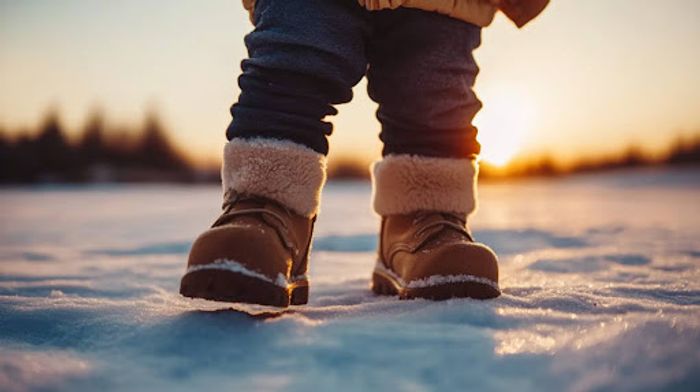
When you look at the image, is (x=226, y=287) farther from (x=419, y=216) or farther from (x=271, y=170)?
(x=419, y=216)

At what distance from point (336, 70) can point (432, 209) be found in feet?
1.11

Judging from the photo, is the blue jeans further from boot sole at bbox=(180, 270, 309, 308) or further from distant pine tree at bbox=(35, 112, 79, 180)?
distant pine tree at bbox=(35, 112, 79, 180)

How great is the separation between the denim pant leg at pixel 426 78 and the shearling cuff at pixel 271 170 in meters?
0.26

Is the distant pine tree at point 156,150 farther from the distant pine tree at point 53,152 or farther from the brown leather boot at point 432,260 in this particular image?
the brown leather boot at point 432,260

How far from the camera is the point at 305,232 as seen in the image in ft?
3.09

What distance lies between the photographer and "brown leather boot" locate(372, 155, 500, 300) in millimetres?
915

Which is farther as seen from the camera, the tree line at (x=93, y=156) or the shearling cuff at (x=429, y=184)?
the tree line at (x=93, y=156)

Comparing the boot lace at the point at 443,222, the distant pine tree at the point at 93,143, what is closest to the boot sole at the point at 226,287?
the boot lace at the point at 443,222

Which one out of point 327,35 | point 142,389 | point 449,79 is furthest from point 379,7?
point 142,389

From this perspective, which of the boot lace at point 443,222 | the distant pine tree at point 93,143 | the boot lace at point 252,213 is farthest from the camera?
the distant pine tree at point 93,143

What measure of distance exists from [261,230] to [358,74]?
13.8 inches

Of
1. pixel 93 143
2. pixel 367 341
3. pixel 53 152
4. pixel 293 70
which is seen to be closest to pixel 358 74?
pixel 293 70

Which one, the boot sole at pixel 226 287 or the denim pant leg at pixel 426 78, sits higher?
the denim pant leg at pixel 426 78

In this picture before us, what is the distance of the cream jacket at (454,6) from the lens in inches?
36.6
